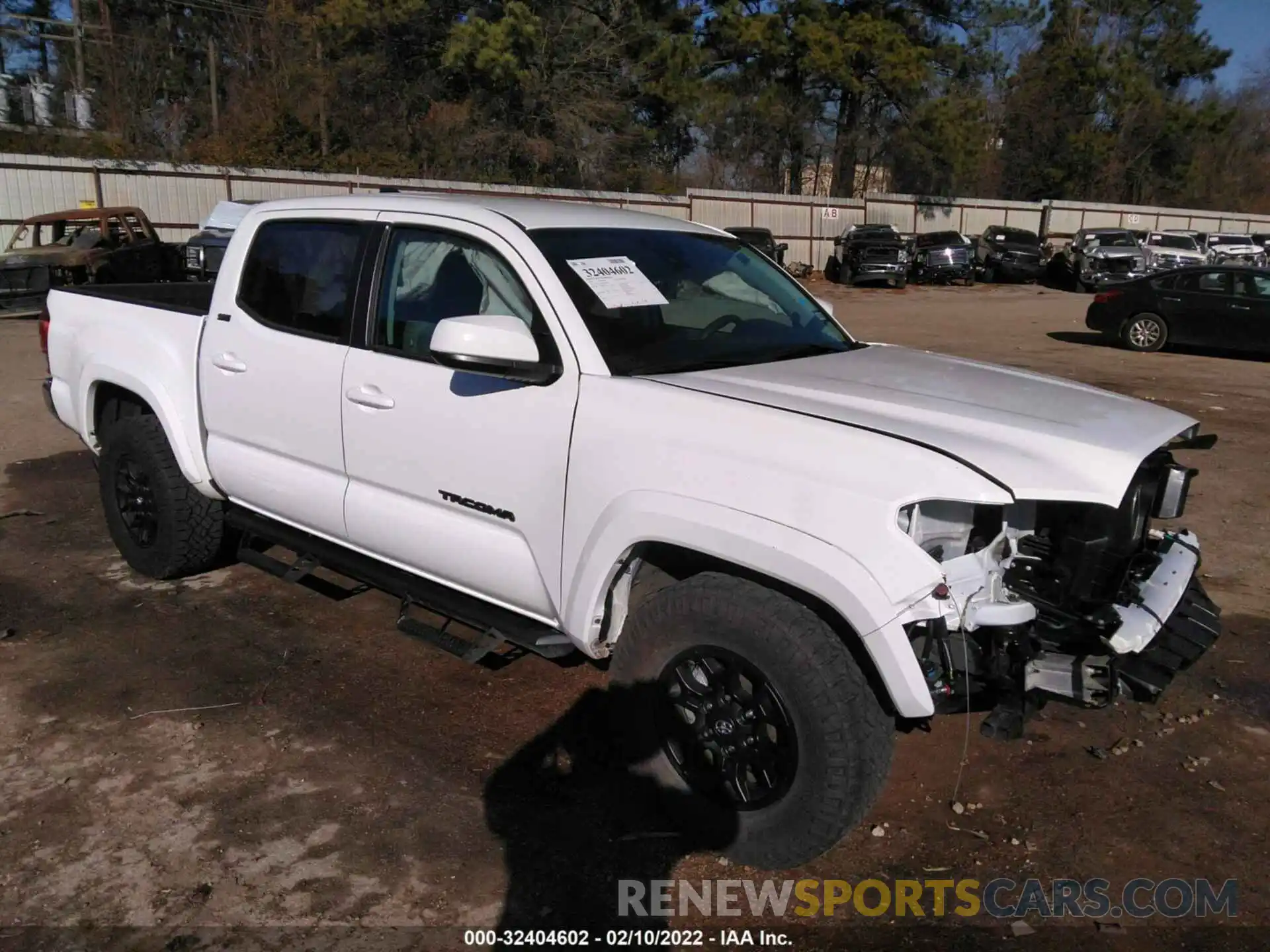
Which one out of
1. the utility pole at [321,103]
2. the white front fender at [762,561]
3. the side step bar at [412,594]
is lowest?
the side step bar at [412,594]

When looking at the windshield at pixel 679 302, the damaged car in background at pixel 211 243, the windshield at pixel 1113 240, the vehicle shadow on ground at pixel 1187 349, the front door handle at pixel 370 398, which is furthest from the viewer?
the windshield at pixel 1113 240

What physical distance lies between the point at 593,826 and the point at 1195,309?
15.5 metres

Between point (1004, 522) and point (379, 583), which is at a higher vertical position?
point (1004, 522)

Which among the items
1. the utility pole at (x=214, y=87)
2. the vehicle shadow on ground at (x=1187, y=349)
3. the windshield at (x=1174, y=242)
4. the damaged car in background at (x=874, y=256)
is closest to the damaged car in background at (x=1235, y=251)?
the windshield at (x=1174, y=242)

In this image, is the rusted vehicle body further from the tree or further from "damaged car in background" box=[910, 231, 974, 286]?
the tree

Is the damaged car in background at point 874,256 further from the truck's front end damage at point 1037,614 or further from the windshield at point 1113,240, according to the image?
the truck's front end damage at point 1037,614

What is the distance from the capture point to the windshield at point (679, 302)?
3469 millimetres

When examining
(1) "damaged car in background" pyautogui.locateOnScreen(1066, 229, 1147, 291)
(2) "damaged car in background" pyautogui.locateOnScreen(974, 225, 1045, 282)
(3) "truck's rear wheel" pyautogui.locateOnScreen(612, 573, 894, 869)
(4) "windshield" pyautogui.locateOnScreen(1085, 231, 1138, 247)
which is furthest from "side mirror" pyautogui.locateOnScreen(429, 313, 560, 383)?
(2) "damaged car in background" pyautogui.locateOnScreen(974, 225, 1045, 282)

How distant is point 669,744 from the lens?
10.6ft

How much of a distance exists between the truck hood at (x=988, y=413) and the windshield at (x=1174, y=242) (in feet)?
101

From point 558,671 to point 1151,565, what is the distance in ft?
7.72

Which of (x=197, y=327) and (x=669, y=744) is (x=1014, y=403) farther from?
(x=197, y=327)

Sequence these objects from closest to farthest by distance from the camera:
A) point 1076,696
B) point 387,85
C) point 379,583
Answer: point 1076,696 → point 379,583 → point 387,85

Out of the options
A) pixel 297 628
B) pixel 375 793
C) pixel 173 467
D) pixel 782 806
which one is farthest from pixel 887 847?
pixel 173 467
